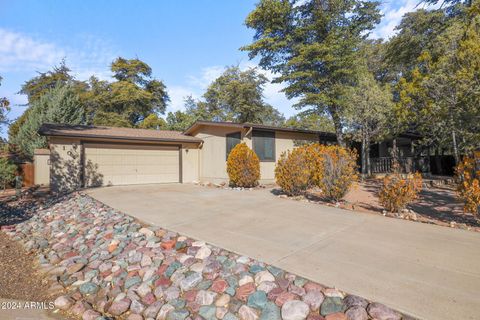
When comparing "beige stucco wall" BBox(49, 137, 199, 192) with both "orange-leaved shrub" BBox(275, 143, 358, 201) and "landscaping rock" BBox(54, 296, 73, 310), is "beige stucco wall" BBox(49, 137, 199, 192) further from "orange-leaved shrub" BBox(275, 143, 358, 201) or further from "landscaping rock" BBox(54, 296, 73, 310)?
"landscaping rock" BBox(54, 296, 73, 310)

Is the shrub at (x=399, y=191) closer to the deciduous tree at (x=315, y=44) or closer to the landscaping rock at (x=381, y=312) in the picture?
the landscaping rock at (x=381, y=312)

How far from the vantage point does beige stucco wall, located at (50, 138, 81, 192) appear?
403 inches

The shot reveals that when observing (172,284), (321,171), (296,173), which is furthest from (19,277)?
(321,171)

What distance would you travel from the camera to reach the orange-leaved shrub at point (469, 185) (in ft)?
15.9

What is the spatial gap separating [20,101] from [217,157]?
84.2 ft

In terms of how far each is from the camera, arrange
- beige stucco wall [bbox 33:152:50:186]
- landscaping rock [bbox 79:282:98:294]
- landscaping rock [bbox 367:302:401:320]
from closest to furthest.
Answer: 1. landscaping rock [bbox 367:302:401:320]
2. landscaping rock [bbox 79:282:98:294]
3. beige stucco wall [bbox 33:152:50:186]

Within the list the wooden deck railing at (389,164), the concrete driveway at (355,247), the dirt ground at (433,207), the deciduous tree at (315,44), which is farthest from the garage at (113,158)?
the wooden deck railing at (389,164)

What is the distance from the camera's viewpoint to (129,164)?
39.8 feet

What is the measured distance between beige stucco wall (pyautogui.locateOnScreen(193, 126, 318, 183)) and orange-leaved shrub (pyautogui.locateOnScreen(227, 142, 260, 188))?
1482mm

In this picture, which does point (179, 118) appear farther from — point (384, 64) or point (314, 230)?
point (314, 230)

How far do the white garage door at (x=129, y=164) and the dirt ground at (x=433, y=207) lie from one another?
8.74 metres

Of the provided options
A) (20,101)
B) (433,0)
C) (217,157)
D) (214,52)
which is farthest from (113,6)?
(20,101)

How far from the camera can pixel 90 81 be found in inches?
1061

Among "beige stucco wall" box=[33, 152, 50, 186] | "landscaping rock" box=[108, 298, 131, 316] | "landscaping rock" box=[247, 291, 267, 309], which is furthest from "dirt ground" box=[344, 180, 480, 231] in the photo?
"beige stucco wall" box=[33, 152, 50, 186]
